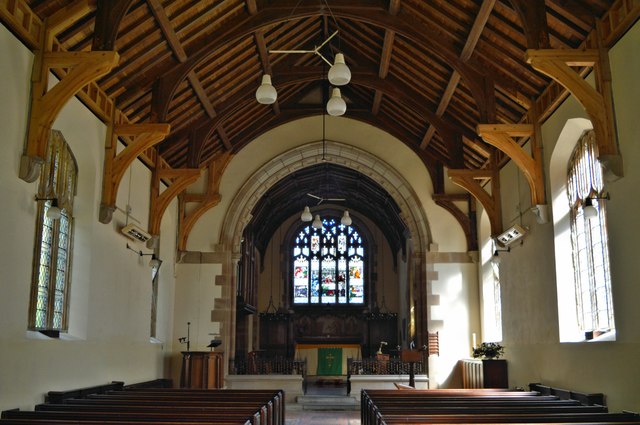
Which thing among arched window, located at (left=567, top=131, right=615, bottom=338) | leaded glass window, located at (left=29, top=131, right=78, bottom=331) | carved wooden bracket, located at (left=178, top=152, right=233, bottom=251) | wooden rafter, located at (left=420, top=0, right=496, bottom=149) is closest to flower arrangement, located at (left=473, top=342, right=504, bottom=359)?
arched window, located at (left=567, top=131, right=615, bottom=338)

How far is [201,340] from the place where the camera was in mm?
13625

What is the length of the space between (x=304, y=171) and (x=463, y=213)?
20.0ft

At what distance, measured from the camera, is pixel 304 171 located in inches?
746

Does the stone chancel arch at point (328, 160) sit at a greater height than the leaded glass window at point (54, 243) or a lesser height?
greater

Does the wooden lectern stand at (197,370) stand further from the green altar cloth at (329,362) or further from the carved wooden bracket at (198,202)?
the green altar cloth at (329,362)

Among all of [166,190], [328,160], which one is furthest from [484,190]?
[166,190]

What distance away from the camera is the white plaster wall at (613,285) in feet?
22.1

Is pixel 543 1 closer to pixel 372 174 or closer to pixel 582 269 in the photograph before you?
pixel 582 269

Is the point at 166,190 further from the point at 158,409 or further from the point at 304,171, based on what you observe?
the point at 304,171

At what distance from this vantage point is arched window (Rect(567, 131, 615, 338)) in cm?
804

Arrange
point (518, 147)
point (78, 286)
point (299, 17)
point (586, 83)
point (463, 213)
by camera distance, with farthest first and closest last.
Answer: point (463, 213), point (299, 17), point (518, 147), point (78, 286), point (586, 83)

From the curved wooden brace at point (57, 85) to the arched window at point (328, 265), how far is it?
59.3 feet

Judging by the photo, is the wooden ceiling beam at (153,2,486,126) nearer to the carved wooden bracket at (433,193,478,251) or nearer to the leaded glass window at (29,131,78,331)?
the leaded glass window at (29,131,78,331)

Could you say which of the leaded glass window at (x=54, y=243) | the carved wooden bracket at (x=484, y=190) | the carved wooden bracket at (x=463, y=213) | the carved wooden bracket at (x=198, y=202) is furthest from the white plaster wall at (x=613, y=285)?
the leaded glass window at (x=54, y=243)
